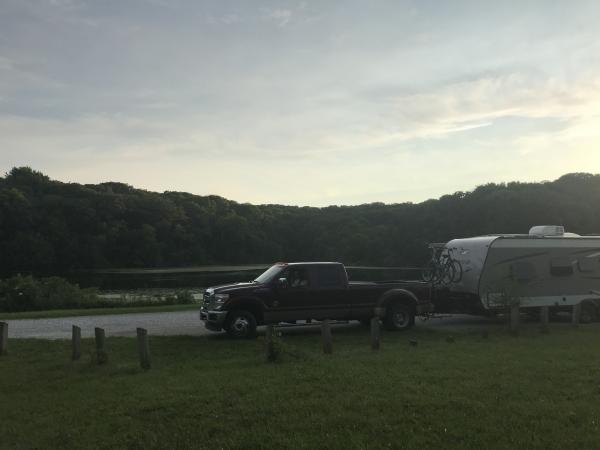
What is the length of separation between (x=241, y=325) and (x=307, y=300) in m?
1.85

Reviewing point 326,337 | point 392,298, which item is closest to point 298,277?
point 392,298

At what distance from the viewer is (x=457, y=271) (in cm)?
1767

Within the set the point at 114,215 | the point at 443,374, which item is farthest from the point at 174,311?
the point at 114,215

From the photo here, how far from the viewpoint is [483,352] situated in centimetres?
1095

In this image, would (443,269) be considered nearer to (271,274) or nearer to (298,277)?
(298,277)

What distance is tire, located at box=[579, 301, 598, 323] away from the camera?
17.9m

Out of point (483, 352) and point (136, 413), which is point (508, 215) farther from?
point (136, 413)

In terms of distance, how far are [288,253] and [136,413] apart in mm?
100964

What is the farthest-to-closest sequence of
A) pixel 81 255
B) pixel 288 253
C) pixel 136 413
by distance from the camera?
pixel 288 253 → pixel 81 255 → pixel 136 413

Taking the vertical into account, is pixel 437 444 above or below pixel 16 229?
below

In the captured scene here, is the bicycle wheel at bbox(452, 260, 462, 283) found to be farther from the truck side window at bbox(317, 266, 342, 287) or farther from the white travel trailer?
the truck side window at bbox(317, 266, 342, 287)

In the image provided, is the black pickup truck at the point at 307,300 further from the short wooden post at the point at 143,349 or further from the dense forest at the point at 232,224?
the dense forest at the point at 232,224

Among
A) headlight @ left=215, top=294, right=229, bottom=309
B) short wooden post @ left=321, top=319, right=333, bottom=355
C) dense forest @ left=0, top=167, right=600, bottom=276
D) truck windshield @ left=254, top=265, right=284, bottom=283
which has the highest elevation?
dense forest @ left=0, top=167, right=600, bottom=276

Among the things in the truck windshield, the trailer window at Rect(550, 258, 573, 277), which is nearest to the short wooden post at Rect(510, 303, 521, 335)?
the trailer window at Rect(550, 258, 573, 277)
